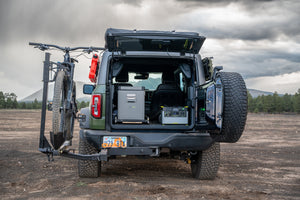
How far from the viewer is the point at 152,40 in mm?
4652

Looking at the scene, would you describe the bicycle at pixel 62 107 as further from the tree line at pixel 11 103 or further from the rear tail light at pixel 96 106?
the tree line at pixel 11 103

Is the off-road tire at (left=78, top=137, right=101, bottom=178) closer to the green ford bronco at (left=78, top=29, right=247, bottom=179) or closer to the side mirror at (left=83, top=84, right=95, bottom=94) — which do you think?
the green ford bronco at (left=78, top=29, right=247, bottom=179)

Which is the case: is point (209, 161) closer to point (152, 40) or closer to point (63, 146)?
point (152, 40)

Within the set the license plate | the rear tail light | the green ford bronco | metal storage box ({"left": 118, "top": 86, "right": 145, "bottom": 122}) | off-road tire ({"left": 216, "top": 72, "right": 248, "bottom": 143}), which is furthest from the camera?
metal storage box ({"left": 118, "top": 86, "right": 145, "bottom": 122})

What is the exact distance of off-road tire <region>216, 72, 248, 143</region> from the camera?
399cm

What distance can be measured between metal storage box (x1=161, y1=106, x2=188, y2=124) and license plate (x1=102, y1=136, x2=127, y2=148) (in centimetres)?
73

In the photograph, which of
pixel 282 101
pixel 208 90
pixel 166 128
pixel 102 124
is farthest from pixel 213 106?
pixel 282 101

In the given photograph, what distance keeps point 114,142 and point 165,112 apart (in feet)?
3.12

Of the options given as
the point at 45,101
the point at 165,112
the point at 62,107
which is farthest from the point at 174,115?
the point at 45,101

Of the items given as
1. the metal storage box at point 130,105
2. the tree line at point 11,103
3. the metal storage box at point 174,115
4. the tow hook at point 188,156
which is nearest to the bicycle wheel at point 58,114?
the metal storage box at point 130,105

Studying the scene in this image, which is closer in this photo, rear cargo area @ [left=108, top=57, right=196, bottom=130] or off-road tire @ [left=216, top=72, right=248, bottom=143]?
off-road tire @ [left=216, top=72, right=248, bottom=143]

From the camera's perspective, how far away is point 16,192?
13.9 feet

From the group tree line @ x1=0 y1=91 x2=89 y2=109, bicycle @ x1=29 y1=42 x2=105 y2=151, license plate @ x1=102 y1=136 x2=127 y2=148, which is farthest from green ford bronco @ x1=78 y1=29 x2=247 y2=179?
tree line @ x1=0 y1=91 x2=89 y2=109

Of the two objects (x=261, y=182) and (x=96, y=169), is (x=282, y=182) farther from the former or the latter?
(x=96, y=169)
